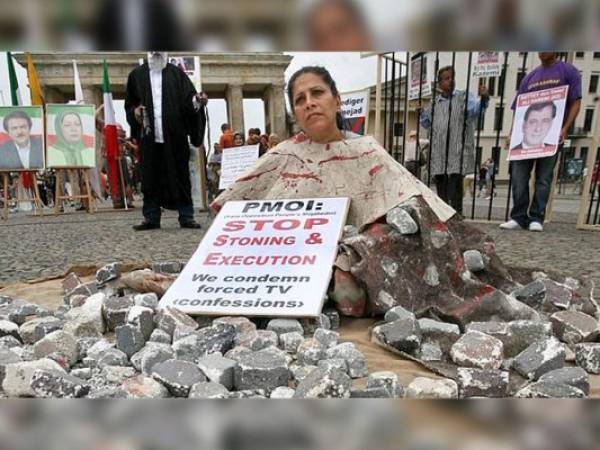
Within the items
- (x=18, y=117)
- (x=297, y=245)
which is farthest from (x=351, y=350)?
(x=18, y=117)

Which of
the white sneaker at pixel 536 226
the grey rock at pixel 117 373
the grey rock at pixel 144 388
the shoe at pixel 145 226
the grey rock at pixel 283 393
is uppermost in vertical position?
the grey rock at pixel 144 388

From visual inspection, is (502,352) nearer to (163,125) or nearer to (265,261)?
(265,261)

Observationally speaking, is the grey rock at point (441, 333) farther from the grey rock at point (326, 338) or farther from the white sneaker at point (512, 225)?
the white sneaker at point (512, 225)

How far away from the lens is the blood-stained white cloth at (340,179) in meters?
1.97

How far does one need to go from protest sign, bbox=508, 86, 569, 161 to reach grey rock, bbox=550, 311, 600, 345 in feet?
9.24

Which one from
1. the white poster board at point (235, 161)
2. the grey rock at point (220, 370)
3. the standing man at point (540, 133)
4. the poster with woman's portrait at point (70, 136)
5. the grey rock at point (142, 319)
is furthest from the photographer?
the poster with woman's portrait at point (70, 136)

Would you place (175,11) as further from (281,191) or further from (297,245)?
(281,191)

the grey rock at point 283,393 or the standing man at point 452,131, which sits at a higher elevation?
the standing man at point 452,131

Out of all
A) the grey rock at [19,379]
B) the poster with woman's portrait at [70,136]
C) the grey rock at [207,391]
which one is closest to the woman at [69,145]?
the poster with woman's portrait at [70,136]

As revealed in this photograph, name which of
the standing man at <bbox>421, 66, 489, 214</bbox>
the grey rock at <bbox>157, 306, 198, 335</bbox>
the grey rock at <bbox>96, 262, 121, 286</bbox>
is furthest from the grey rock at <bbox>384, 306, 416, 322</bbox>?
the standing man at <bbox>421, 66, 489, 214</bbox>

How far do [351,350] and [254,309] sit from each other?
0.44 meters

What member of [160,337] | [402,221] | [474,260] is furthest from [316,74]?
[160,337]

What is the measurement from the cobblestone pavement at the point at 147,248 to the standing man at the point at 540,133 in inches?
8.9

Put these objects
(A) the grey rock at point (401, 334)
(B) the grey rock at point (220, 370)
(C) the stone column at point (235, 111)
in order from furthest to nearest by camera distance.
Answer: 1. (C) the stone column at point (235, 111)
2. (A) the grey rock at point (401, 334)
3. (B) the grey rock at point (220, 370)
